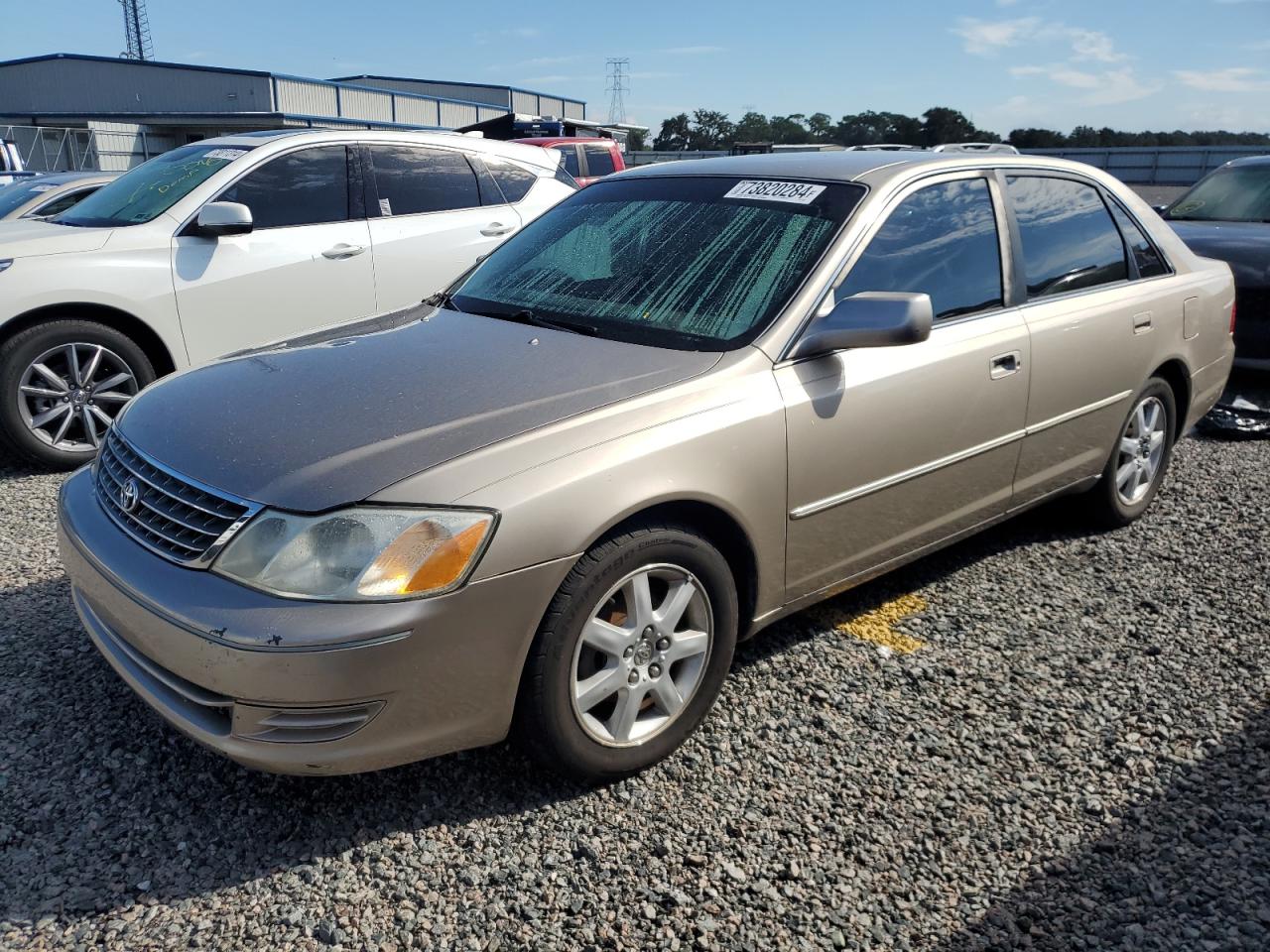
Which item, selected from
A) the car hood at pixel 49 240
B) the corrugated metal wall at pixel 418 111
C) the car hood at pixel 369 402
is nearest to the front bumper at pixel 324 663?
the car hood at pixel 369 402

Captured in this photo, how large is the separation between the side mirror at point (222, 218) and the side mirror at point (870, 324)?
357cm

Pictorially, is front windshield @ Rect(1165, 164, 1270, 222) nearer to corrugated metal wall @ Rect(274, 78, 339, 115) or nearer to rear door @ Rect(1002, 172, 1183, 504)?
rear door @ Rect(1002, 172, 1183, 504)

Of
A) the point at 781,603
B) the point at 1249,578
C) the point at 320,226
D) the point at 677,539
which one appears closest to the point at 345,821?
the point at 677,539

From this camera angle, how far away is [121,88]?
141ft

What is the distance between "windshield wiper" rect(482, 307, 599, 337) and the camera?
125 inches

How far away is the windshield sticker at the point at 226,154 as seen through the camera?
5738mm

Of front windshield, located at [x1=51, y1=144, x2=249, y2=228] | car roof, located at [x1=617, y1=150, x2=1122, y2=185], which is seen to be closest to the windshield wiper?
car roof, located at [x1=617, y1=150, x2=1122, y2=185]

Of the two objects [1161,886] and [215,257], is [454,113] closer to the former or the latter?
[215,257]

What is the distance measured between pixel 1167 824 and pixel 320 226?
16.8 feet

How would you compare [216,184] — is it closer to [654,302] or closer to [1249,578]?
[654,302]

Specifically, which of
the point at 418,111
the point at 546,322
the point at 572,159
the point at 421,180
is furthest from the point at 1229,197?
the point at 418,111

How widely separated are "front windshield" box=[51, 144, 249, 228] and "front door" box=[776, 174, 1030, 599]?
4.10 metres

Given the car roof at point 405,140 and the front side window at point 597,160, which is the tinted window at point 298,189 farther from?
the front side window at point 597,160

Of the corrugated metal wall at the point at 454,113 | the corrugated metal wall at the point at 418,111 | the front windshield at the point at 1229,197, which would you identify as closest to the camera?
the front windshield at the point at 1229,197
